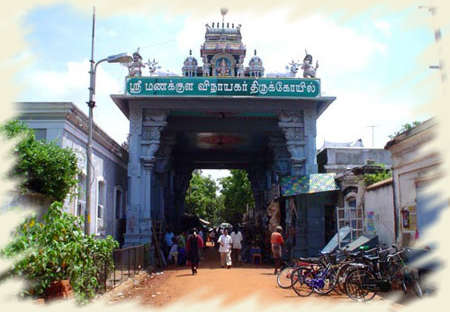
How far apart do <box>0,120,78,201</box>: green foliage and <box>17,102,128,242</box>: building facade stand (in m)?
0.86

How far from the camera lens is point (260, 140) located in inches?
1056

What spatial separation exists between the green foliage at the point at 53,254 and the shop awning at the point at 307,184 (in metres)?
10.2

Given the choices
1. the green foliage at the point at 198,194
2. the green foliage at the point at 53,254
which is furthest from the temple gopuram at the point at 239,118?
the green foliage at the point at 198,194

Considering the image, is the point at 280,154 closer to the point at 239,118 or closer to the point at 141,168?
the point at 239,118

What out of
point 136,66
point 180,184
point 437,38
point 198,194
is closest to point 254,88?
point 136,66

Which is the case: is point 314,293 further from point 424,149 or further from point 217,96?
point 217,96

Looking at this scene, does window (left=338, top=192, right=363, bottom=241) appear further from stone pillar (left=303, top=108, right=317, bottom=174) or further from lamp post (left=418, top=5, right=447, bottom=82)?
lamp post (left=418, top=5, right=447, bottom=82)

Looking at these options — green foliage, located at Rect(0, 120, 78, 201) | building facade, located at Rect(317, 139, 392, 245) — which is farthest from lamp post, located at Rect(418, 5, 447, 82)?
building facade, located at Rect(317, 139, 392, 245)

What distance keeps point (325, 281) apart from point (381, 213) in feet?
11.5

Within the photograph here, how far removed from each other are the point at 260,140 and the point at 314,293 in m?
16.9

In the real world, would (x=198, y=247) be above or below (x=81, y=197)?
below

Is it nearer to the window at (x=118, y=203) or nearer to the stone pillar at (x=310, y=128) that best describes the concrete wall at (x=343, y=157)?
the stone pillar at (x=310, y=128)

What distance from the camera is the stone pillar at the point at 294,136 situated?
744 inches

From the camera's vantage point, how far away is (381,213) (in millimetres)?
12836
